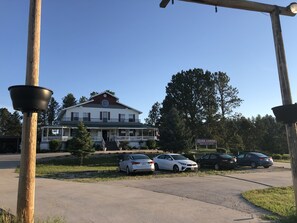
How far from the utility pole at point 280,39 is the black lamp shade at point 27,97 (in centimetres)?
408

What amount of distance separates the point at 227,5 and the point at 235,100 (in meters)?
64.0

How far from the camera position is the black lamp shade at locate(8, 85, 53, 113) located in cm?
520

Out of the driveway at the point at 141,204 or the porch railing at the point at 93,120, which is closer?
the driveway at the point at 141,204

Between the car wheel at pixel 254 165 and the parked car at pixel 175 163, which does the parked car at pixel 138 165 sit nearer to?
the parked car at pixel 175 163

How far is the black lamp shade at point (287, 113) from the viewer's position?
7281mm

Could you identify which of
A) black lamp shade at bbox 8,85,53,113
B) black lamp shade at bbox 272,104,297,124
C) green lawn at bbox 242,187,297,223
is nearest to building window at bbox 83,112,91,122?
green lawn at bbox 242,187,297,223

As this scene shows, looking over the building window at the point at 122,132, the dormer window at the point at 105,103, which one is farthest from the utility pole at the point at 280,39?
the dormer window at the point at 105,103

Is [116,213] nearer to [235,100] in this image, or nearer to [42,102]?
[42,102]

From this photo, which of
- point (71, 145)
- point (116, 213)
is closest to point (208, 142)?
point (71, 145)

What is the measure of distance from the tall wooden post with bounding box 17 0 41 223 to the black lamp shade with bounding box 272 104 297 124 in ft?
17.6

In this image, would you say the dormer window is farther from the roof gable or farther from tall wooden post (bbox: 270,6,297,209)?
tall wooden post (bbox: 270,6,297,209)

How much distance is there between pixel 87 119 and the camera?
55.8m

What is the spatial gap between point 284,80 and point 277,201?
4.83 metres

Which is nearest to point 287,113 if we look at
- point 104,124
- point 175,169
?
point 175,169
